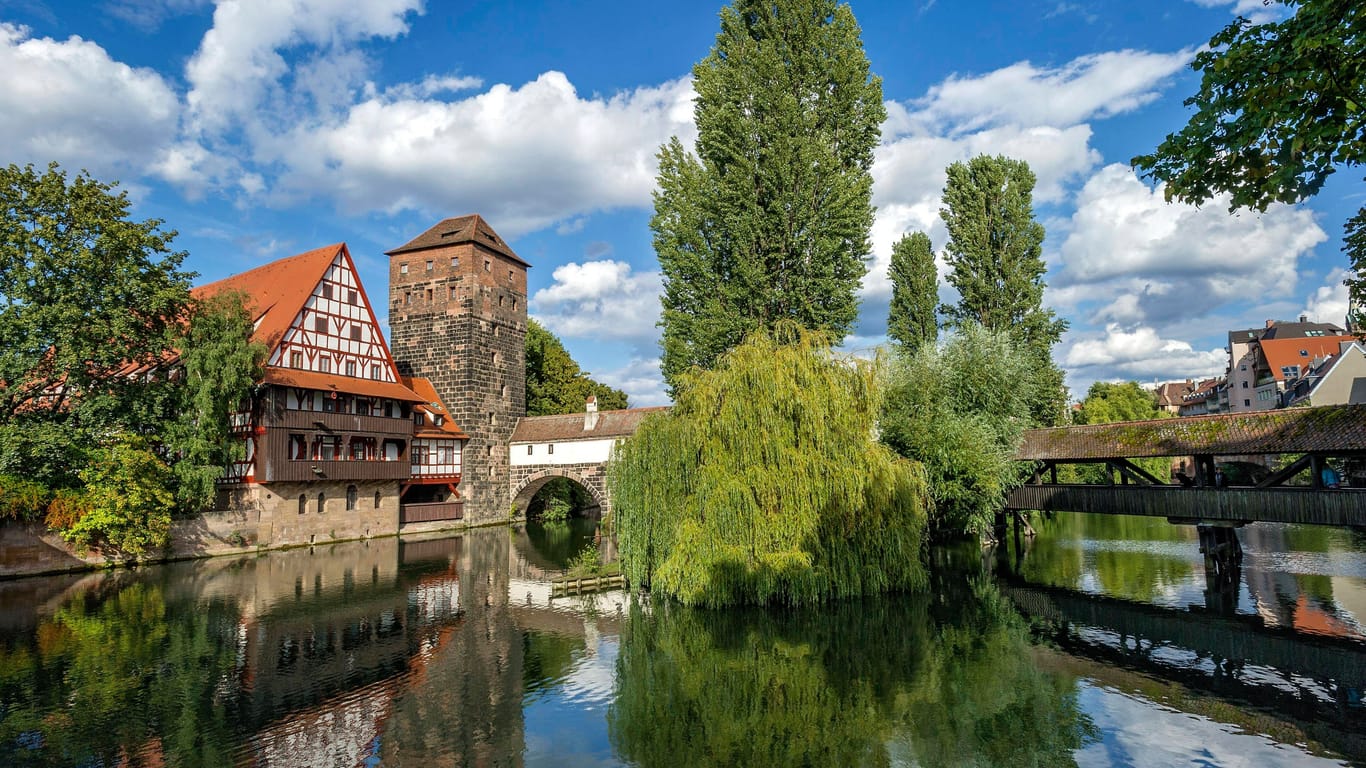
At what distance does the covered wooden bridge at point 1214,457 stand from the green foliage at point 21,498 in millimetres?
→ 33338

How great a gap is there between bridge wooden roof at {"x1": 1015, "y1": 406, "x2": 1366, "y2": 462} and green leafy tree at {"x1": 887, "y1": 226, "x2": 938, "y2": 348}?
13.5 m

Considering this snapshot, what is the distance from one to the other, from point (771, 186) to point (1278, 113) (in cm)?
2262

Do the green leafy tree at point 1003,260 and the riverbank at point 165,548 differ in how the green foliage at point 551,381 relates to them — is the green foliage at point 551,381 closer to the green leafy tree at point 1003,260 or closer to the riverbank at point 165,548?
the riverbank at point 165,548

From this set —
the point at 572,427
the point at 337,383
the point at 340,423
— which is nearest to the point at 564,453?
the point at 572,427

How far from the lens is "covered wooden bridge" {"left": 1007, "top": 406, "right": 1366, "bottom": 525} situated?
18.6 m

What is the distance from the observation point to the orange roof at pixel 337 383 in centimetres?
3142

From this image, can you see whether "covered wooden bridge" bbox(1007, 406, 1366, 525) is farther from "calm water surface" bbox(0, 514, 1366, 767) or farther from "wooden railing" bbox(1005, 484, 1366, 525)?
"calm water surface" bbox(0, 514, 1366, 767)

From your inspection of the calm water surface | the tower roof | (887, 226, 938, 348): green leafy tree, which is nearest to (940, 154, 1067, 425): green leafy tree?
(887, 226, 938, 348): green leafy tree

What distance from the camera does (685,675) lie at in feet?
43.9

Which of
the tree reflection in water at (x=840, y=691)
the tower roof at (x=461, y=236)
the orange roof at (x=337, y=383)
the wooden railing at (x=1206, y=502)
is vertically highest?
the tower roof at (x=461, y=236)

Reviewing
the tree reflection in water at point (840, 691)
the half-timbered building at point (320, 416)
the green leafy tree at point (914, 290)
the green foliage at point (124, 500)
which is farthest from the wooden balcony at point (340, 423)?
the green leafy tree at point (914, 290)

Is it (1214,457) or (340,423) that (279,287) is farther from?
(1214,457)

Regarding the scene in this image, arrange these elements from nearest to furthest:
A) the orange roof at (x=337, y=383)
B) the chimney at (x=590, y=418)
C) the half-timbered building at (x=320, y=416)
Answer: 1. the orange roof at (x=337, y=383)
2. the half-timbered building at (x=320, y=416)
3. the chimney at (x=590, y=418)

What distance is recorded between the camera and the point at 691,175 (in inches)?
1171
